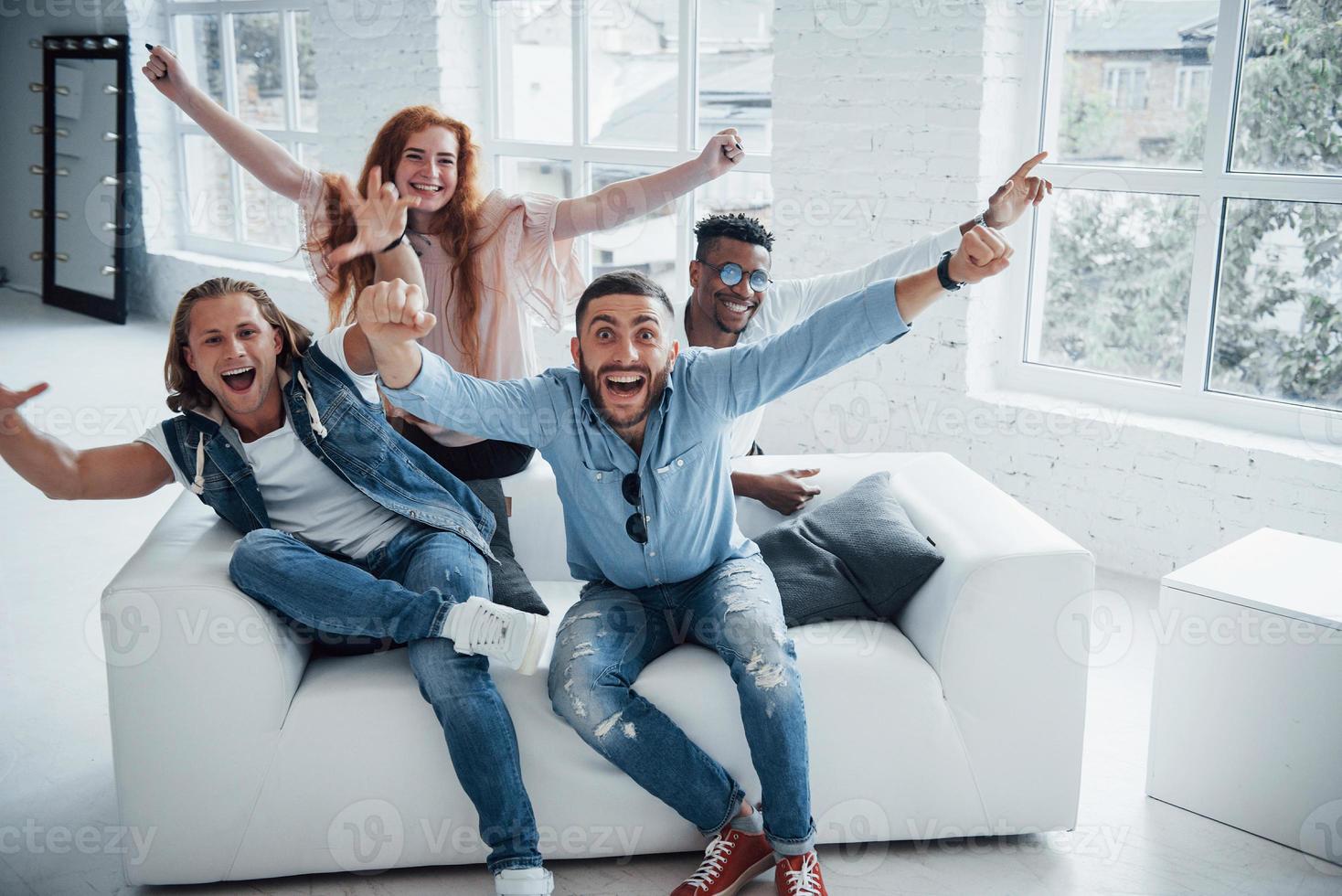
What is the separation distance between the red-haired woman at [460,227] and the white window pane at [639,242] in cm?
185

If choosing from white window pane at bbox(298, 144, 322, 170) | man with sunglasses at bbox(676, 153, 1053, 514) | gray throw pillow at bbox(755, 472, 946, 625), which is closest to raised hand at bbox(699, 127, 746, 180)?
man with sunglasses at bbox(676, 153, 1053, 514)

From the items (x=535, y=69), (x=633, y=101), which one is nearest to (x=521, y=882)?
(x=633, y=101)

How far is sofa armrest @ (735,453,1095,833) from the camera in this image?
2.08 metres

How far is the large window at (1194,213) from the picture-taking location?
10.2 ft

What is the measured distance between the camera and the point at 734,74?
435cm

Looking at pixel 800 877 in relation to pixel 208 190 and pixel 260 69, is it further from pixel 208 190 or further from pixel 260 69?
pixel 208 190

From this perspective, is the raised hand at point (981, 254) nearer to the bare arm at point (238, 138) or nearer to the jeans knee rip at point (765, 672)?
the jeans knee rip at point (765, 672)

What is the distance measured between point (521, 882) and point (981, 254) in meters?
1.17

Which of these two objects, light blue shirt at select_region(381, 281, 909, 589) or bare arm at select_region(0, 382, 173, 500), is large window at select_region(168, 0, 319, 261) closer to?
bare arm at select_region(0, 382, 173, 500)

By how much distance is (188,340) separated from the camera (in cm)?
223

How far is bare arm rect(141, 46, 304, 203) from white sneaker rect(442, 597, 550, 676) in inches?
47.7

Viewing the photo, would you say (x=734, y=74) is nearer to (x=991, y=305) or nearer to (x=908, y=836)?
(x=991, y=305)

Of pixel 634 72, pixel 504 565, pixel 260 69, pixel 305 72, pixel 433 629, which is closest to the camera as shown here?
pixel 433 629

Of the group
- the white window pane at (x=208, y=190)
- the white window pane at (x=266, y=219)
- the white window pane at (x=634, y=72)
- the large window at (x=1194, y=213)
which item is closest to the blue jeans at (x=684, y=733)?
the large window at (x=1194, y=213)
